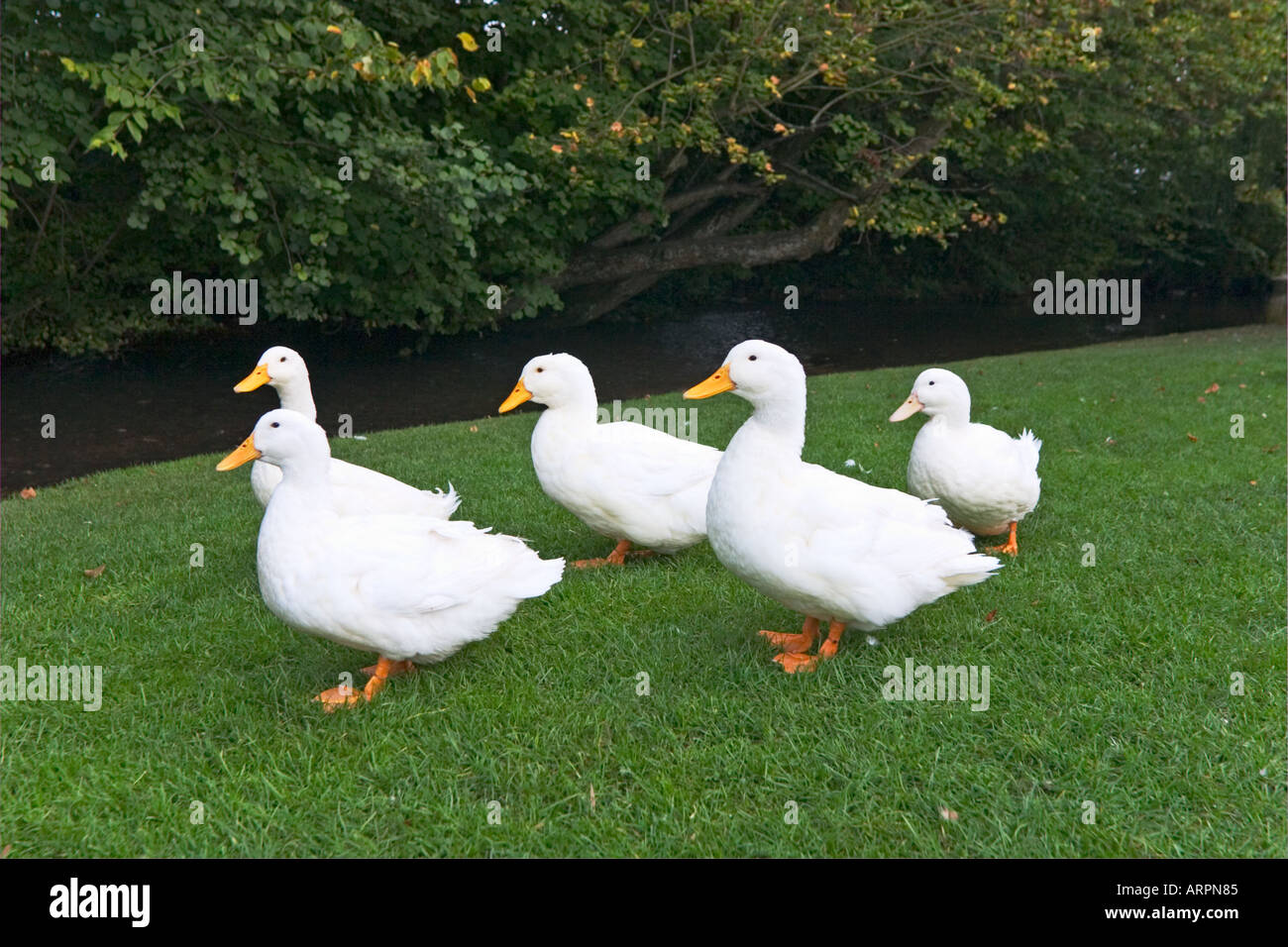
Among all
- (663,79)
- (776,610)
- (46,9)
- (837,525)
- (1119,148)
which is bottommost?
(776,610)

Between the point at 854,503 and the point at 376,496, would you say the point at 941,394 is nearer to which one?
the point at 854,503

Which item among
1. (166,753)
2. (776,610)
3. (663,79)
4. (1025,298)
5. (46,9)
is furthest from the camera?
(1025,298)

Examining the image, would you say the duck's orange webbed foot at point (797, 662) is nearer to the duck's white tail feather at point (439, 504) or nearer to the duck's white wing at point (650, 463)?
the duck's white wing at point (650, 463)

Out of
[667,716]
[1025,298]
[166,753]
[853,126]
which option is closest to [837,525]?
[667,716]

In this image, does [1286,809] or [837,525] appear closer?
[1286,809]

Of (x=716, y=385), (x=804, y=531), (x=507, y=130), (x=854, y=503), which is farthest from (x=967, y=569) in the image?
(x=507, y=130)

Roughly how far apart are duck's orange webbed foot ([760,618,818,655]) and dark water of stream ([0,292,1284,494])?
355 inches

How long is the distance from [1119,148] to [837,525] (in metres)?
25.1

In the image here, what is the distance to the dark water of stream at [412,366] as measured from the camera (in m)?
12.6

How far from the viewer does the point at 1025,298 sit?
31062 mm

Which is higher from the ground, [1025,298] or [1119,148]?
[1119,148]

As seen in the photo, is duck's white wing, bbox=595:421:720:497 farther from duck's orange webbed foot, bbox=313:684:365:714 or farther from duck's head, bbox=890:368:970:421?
duck's orange webbed foot, bbox=313:684:365:714

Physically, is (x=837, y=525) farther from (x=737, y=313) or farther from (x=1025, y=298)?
(x=1025, y=298)

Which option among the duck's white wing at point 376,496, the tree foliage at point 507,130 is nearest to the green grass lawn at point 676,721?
the duck's white wing at point 376,496
